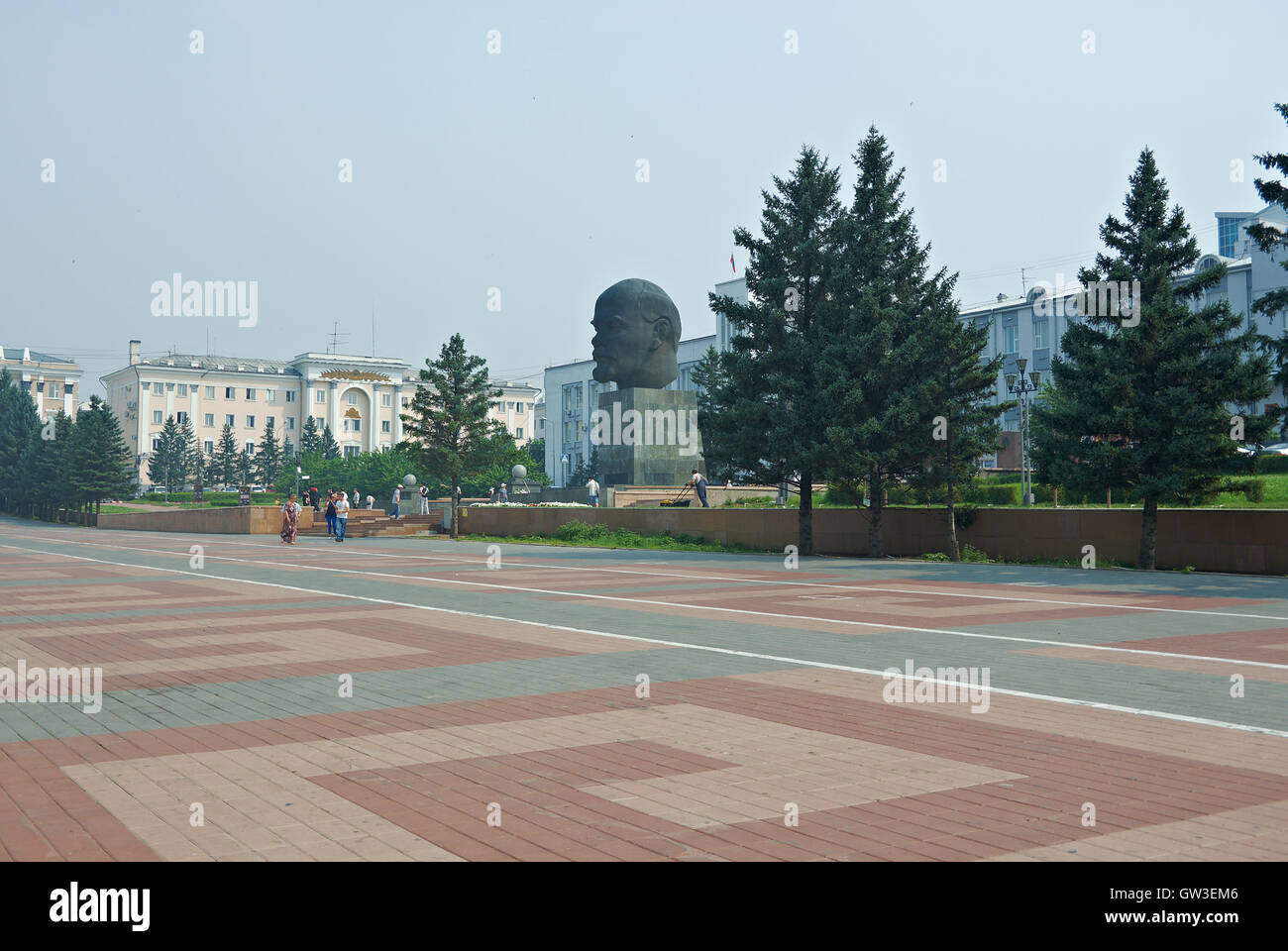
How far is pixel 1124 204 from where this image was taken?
22250 millimetres

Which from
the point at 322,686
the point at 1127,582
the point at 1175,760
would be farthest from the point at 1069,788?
the point at 1127,582

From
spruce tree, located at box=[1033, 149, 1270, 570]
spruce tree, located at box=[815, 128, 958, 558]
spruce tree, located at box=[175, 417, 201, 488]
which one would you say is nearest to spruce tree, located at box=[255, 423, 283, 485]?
spruce tree, located at box=[175, 417, 201, 488]

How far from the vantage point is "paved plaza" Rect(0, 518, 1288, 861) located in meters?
4.66

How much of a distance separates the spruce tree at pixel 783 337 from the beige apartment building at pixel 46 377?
129869 mm

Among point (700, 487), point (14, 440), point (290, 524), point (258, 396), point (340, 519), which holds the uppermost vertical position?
point (258, 396)

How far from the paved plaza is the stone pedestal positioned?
25.0 metres

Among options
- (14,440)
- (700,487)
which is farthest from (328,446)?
(700,487)

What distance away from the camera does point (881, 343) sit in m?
25.8

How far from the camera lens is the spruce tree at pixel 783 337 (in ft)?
88.9

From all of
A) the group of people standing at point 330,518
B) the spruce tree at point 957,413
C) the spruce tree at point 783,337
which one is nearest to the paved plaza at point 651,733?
the spruce tree at point 957,413

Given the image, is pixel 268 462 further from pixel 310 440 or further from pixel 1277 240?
pixel 1277 240

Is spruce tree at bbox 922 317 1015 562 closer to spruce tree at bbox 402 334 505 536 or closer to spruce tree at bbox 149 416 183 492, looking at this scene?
spruce tree at bbox 402 334 505 536

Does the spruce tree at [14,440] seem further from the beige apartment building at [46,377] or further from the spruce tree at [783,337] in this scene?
the spruce tree at [783,337]

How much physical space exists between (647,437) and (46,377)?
125 m
